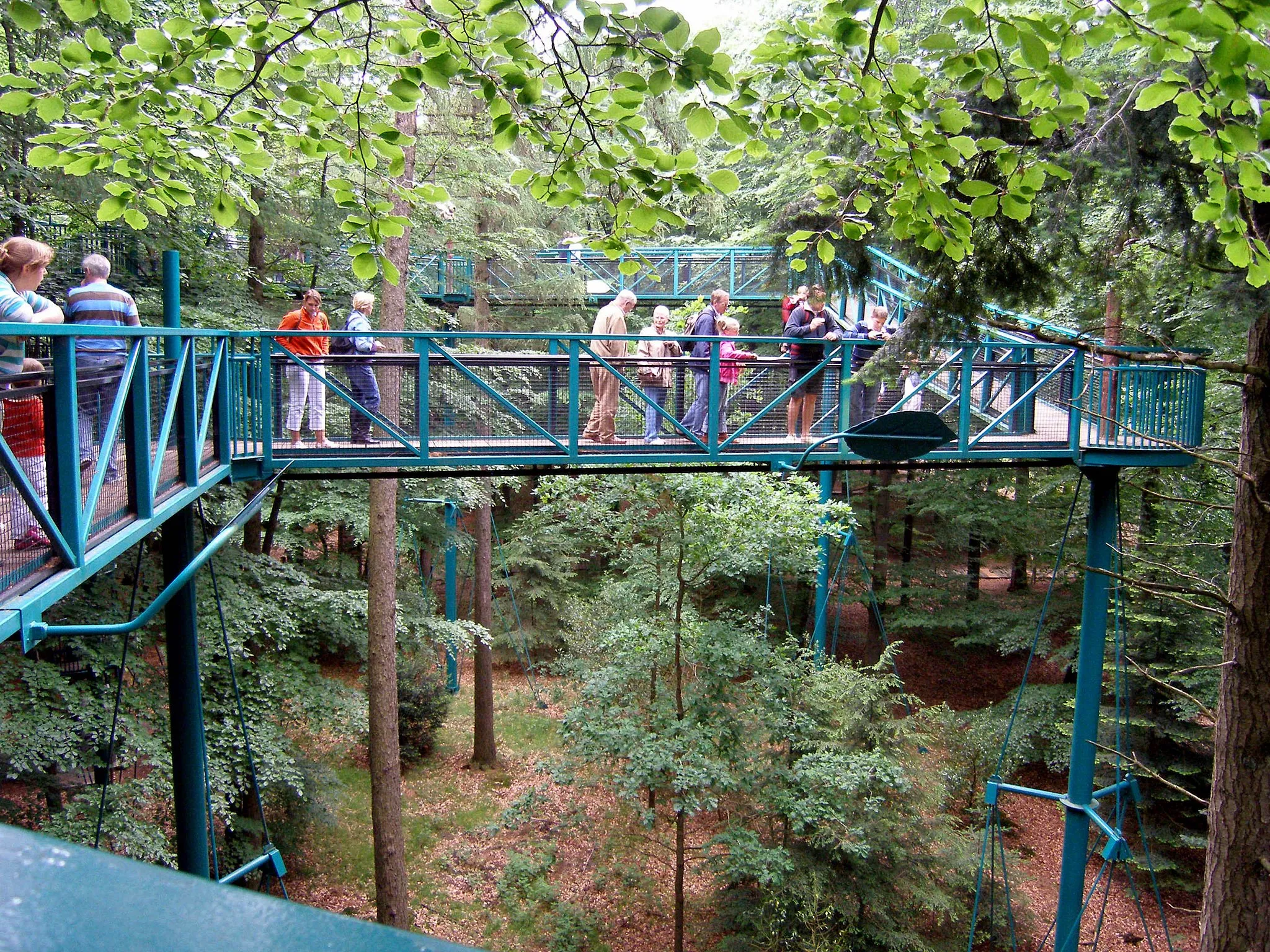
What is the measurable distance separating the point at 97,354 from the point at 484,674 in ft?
37.6

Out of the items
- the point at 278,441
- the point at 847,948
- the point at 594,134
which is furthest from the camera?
the point at 847,948

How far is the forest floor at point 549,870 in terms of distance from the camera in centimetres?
1061

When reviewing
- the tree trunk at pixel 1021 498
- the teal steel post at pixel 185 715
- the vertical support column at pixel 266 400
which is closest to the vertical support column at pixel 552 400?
the vertical support column at pixel 266 400

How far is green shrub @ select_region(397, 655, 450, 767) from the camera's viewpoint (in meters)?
15.1

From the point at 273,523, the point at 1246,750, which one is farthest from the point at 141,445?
the point at 273,523

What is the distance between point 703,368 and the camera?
755 cm

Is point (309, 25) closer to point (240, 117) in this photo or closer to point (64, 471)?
point (240, 117)

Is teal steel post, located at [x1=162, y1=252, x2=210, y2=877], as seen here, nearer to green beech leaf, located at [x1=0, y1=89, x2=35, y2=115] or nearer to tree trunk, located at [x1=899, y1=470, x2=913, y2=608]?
green beech leaf, located at [x1=0, y1=89, x2=35, y2=115]

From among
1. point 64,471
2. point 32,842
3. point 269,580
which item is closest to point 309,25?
point 64,471

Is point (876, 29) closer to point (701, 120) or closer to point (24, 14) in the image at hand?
point (701, 120)

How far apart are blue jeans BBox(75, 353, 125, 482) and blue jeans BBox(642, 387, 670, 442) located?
3.99 metres

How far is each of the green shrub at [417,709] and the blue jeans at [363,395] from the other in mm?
8756

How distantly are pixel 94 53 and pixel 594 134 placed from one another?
74.0 inches

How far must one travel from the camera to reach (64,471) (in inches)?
126
